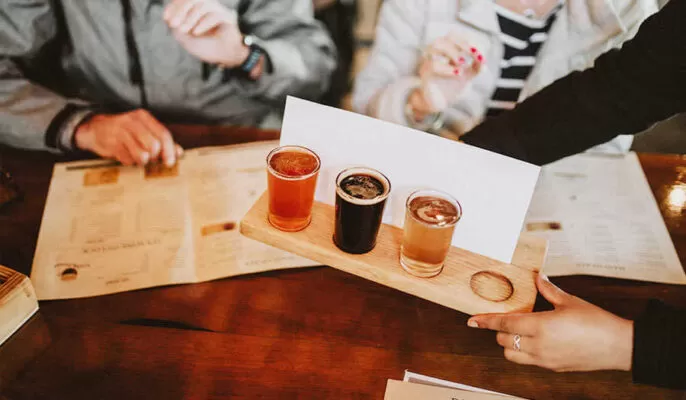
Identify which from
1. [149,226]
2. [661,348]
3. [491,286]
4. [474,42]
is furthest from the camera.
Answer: [474,42]

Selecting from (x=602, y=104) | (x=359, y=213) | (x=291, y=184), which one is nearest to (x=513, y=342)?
(x=359, y=213)

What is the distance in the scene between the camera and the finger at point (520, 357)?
0.80m

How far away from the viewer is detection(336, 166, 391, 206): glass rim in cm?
78

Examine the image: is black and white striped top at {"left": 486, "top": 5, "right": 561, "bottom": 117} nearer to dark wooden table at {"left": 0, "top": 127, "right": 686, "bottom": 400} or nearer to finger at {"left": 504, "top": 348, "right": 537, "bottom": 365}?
dark wooden table at {"left": 0, "top": 127, "right": 686, "bottom": 400}

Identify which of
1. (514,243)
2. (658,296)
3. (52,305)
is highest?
(514,243)

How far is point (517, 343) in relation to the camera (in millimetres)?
806

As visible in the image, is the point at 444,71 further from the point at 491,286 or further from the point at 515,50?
the point at 491,286

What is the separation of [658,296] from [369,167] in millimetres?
613

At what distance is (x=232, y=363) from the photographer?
824 mm

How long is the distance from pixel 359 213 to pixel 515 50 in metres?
1.00

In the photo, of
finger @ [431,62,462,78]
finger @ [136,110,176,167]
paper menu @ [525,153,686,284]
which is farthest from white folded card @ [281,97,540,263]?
finger @ [431,62,462,78]

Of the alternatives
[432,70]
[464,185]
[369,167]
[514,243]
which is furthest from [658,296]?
[432,70]

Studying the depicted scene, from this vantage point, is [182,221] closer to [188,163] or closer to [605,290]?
[188,163]

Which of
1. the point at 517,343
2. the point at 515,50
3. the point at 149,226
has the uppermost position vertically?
the point at 515,50
